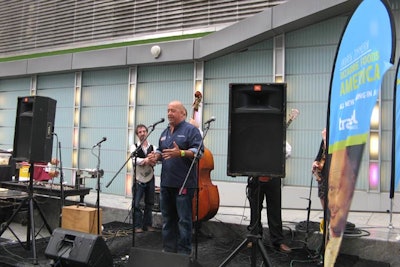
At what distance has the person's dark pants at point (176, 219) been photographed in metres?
4.29

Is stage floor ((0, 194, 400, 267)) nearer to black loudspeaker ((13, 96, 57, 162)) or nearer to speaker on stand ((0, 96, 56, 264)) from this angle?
speaker on stand ((0, 96, 56, 264))

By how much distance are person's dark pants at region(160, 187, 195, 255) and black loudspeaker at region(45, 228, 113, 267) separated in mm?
774

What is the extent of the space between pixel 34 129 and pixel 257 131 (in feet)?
9.84

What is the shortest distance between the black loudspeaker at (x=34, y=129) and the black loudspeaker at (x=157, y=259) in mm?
2172

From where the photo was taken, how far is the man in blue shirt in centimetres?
429

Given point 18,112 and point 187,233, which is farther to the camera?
point 18,112

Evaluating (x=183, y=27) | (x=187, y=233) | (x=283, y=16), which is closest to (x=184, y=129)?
(x=187, y=233)

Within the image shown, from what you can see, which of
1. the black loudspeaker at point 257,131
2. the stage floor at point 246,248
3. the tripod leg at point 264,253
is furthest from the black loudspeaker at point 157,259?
the black loudspeaker at point 257,131

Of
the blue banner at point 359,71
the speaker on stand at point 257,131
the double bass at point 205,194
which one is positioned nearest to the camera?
the blue banner at point 359,71

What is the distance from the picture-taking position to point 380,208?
6457 millimetres

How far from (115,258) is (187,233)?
106 cm

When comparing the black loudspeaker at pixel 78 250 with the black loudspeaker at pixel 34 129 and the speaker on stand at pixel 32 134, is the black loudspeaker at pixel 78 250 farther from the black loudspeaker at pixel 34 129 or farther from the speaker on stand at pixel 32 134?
the black loudspeaker at pixel 34 129

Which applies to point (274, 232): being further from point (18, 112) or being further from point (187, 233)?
point (18, 112)

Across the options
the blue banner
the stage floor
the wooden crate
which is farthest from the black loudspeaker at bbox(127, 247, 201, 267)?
the wooden crate
